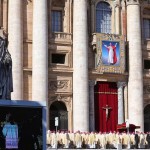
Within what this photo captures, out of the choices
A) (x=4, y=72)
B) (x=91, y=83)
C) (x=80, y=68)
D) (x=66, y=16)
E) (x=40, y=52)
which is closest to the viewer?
(x=4, y=72)

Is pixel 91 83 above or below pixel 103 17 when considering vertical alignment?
below

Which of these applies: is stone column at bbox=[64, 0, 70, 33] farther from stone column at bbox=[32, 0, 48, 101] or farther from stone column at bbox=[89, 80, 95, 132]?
stone column at bbox=[89, 80, 95, 132]

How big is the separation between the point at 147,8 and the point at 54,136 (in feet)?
54.9

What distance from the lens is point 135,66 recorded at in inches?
1629

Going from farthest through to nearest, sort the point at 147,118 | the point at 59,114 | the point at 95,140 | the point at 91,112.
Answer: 1. the point at 147,118
2. the point at 91,112
3. the point at 59,114
4. the point at 95,140

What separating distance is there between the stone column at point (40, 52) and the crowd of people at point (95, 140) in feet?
14.8

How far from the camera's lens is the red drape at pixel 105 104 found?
40750 mm

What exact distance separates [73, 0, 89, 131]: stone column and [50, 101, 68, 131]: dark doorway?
117 cm

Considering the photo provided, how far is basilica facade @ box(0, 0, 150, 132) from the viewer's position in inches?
1505

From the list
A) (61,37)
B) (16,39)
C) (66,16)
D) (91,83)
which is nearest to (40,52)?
(16,39)

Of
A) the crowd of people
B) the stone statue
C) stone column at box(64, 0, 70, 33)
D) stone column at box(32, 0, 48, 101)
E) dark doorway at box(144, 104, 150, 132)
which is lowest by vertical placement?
the crowd of people

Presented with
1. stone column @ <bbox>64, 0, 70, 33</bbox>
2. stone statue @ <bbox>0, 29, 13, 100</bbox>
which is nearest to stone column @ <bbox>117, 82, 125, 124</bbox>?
stone column @ <bbox>64, 0, 70, 33</bbox>

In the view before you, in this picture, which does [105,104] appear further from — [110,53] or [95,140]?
[95,140]

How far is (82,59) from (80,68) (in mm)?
705
